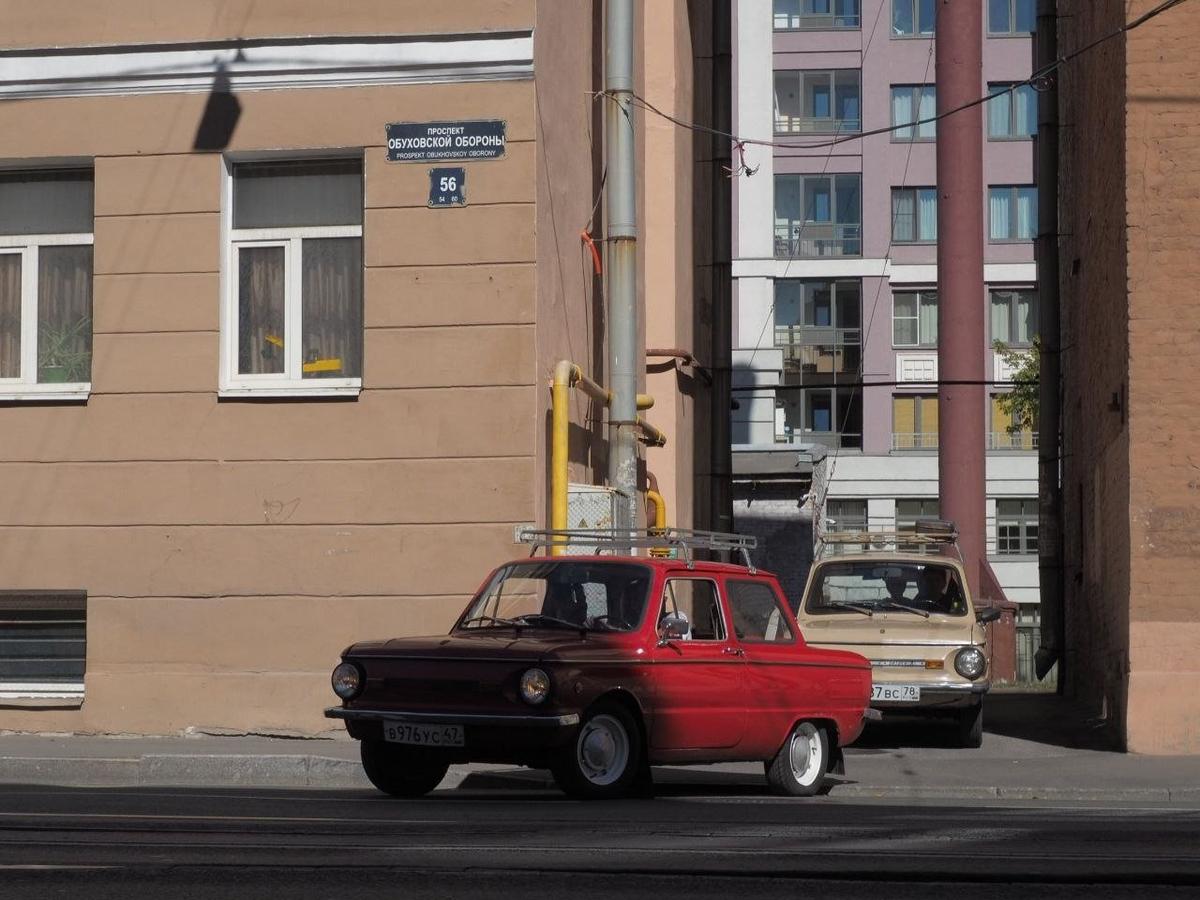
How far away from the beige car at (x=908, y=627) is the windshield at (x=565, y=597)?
4979mm

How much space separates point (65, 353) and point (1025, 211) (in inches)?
1729

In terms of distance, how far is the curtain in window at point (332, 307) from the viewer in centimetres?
1617

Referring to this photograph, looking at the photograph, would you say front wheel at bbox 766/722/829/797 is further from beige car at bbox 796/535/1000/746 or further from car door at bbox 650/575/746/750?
beige car at bbox 796/535/1000/746

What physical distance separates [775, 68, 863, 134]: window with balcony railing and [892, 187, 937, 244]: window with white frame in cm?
249

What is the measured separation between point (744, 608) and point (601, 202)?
7653 mm

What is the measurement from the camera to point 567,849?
7.96 metres

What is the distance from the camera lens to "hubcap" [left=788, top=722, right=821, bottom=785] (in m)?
12.4

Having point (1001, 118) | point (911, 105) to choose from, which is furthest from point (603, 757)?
point (1001, 118)

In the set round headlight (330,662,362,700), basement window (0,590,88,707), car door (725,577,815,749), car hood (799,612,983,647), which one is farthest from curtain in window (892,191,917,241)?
round headlight (330,662,362,700)

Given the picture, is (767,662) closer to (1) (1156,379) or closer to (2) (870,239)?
(1) (1156,379)

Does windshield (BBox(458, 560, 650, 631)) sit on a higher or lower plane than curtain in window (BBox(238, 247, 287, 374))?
lower

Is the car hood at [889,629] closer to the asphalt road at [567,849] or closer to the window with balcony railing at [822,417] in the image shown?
the asphalt road at [567,849]

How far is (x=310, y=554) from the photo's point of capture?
15.7 metres

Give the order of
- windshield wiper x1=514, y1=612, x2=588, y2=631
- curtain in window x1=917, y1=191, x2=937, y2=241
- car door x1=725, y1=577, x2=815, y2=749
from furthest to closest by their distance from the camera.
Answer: curtain in window x1=917, y1=191, x2=937, y2=241 < car door x1=725, y1=577, x2=815, y2=749 < windshield wiper x1=514, y1=612, x2=588, y2=631
